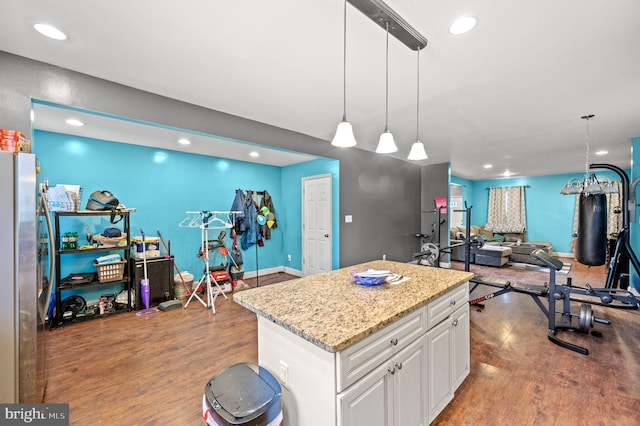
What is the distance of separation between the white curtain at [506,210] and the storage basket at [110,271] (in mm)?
9547

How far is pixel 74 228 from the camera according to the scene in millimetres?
3621

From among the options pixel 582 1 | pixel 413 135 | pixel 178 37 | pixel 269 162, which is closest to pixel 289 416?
pixel 178 37

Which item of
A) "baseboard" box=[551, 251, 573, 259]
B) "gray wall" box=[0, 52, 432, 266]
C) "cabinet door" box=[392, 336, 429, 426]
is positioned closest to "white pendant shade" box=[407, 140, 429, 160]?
"cabinet door" box=[392, 336, 429, 426]

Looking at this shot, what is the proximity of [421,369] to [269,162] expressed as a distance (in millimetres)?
4683

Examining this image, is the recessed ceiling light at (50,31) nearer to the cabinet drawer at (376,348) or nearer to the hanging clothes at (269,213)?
the cabinet drawer at (376,348)

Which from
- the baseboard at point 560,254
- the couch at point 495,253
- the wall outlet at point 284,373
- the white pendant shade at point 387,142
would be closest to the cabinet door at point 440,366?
the wall outlet at point 284,373

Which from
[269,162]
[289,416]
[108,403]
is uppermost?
[269,162]

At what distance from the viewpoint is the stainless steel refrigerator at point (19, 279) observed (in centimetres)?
148

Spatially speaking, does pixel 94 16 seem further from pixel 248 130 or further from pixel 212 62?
pixel 248 130

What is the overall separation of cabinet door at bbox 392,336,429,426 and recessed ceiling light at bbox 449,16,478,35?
6.36 ft

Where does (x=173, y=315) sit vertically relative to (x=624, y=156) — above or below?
below

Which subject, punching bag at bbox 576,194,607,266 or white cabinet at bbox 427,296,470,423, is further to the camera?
punching bag at bbox 576,194,607,266

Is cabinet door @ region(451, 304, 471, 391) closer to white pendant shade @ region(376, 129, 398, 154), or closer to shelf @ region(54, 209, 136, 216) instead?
white pendant shade @ region(376, 129, 398, 154)

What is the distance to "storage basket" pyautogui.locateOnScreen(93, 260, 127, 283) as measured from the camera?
341 centimetres
